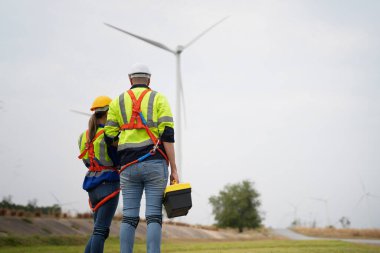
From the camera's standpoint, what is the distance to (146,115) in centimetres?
566

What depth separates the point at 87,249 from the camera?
21.5 ft

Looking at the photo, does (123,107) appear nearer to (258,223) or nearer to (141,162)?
(141,162)

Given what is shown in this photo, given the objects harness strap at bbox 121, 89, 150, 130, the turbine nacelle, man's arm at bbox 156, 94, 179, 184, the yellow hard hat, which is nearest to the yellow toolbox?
man's arm at bbox 156, 94, 179, 184

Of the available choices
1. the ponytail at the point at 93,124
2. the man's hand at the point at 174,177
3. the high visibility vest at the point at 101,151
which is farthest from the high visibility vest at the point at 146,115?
the ponytail at the point at 93,124

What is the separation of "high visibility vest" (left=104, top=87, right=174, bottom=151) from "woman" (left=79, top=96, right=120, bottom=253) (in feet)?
2.62

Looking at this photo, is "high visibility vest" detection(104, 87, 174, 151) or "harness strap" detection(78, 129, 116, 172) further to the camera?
"harness strap" detection(78, 129, 116, 172)

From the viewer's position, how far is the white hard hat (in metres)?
5.96

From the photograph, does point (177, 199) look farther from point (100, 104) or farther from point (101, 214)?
point (100, 104)

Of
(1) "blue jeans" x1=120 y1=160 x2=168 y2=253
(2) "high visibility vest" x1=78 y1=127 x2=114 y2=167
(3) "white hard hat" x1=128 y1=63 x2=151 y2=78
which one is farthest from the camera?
(2) "high visibility vest" x1=78 y1=127 x2=114 y2=167

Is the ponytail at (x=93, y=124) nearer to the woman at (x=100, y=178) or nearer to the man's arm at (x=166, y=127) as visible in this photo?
the woman at (x=100, y=178)

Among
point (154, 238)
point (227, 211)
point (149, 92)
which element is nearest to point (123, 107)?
point (149, 92)

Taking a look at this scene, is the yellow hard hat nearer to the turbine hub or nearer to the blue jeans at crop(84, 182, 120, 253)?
the blue jeans at crop(84, 182, 120, 253)

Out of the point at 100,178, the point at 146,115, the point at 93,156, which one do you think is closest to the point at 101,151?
the point at 93,156

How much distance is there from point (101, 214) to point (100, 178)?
0.49 metres
